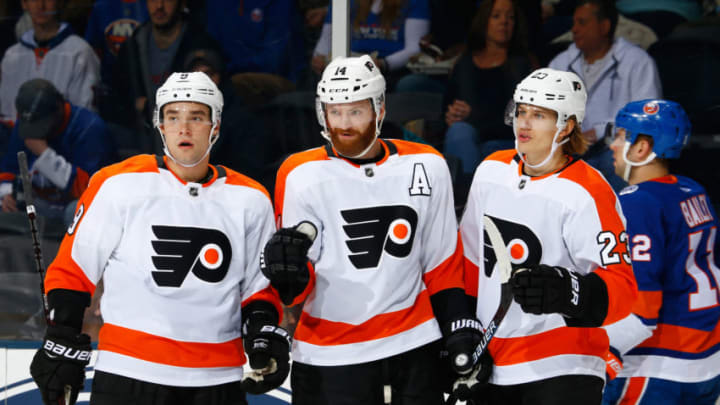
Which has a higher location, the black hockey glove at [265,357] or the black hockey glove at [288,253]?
the black hockey glove at [288,253]

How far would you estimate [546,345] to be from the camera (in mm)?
2076

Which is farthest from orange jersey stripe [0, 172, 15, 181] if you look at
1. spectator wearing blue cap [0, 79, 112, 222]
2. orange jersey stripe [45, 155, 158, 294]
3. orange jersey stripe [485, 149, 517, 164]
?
orange jersey stripe [485, 149, 517, 164]

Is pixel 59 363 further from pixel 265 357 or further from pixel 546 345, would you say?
pixel 546 345

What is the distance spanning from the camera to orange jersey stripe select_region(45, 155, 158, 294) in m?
2.05

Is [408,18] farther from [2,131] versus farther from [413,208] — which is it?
[2,131]

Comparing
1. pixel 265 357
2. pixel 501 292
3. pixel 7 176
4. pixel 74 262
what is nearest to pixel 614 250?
pixel 501 292

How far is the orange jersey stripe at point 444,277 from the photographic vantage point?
217 centimetres

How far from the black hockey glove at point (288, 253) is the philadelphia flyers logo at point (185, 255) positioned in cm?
14

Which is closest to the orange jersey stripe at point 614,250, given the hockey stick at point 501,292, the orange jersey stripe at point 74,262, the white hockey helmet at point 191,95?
the hockey stick at point 501,292

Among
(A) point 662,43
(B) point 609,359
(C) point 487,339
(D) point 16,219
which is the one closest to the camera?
(C) point 487,339

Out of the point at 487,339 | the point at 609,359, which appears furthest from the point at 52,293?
the point at 609,359

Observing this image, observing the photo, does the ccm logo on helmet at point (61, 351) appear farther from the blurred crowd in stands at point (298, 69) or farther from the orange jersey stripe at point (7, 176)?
the orange jersey stripe at point (7, 176)

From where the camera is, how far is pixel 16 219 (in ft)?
11.5

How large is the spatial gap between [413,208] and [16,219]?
211 cm
